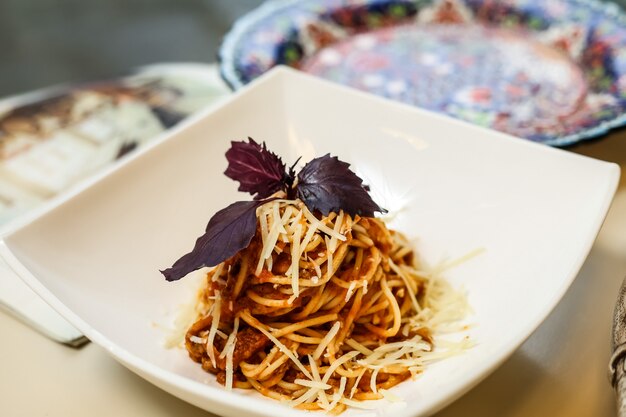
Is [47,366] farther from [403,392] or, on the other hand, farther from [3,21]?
[3,21]

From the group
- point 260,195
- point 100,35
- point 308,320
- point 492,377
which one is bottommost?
point 100,35

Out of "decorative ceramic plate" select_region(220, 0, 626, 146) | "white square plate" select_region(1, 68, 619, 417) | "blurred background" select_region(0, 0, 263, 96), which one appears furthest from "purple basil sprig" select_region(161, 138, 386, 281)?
"blurred background" select_region(0, 0, 263, 96)

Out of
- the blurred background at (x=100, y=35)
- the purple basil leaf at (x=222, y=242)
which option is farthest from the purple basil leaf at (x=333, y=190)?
the blurred background at (x=100, y=35)

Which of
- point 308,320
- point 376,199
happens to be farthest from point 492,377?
point 376,199

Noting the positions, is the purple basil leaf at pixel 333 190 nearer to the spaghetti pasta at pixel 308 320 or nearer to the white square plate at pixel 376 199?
the spaghetti pasta at pixel 308 320

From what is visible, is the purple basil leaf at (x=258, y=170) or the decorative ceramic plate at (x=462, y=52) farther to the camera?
the decorative ceramic plate at (x=462, y=52)

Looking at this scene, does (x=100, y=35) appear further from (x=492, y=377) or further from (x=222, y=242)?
(x=492, y=377)
